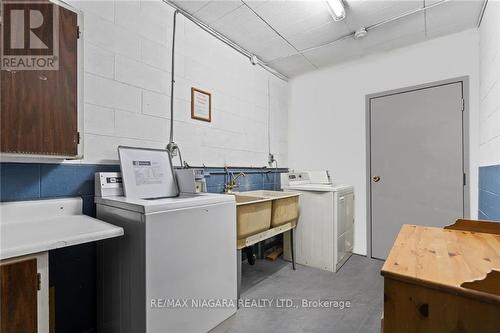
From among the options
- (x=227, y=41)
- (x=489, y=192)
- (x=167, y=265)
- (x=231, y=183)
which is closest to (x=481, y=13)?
(x=489, y=192)

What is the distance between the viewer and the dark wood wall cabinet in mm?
1175

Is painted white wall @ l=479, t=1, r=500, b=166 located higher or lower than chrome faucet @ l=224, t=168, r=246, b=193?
higher

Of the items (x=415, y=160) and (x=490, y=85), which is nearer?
(x=490, y=85)

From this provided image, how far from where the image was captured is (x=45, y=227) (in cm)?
119

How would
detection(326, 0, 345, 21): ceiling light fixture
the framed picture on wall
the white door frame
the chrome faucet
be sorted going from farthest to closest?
1. the chrome faucet
2. the white door frame
3. the framed picture on wall
4. detection(326, 0, 345, 21): ceiling light fixture

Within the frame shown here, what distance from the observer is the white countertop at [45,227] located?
3.04ft

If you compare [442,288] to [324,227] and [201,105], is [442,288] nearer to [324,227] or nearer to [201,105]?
[324,227]

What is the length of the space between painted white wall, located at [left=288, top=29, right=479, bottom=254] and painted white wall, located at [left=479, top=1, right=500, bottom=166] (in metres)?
0.18

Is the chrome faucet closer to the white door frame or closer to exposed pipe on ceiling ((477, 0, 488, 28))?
the white door frame

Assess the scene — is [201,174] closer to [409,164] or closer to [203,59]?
[203,59]

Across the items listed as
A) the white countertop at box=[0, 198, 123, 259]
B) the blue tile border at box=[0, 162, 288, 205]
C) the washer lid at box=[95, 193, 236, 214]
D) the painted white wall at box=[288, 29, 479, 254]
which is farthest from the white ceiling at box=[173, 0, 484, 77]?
the white countertop at box=[0, 198, 123, 259]

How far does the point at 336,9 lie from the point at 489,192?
198 centimetres

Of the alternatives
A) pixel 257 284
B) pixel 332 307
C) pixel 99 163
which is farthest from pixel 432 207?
Result: pixel 99 163

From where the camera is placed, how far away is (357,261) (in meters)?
2.97
